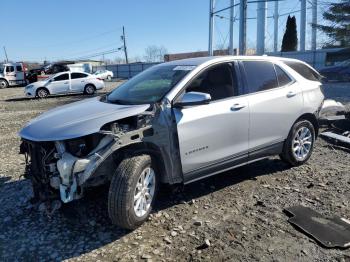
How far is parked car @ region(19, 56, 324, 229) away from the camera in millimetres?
3889

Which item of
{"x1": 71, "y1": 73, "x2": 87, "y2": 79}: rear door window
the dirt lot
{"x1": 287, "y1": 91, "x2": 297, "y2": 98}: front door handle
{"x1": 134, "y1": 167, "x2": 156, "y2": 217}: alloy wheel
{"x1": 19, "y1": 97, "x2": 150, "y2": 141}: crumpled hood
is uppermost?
{"x1": 71, "y1": 73, "x2": 87, "y2": 79}: rear door window

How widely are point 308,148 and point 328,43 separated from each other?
25.0 m

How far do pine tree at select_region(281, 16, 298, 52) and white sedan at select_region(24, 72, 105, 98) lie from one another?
2588 centimetres

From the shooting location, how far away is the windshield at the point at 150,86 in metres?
4.54

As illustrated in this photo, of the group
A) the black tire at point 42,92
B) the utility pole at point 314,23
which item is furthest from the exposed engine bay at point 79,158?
the utility pole at point 314,23

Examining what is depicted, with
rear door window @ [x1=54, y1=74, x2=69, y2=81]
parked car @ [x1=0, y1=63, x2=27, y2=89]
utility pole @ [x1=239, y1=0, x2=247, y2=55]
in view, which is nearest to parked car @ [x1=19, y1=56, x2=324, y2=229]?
utility pole @ [x1=239, y1=0, x2=247, y2=55]

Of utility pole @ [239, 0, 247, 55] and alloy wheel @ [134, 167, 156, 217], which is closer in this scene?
alloy wheel @ [134, 167, 156, 217]

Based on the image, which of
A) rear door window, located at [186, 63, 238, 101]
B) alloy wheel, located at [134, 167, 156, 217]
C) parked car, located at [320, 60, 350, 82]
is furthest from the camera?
parked car, located at [320, 60, 350, 82]

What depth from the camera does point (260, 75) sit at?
5.34 meters

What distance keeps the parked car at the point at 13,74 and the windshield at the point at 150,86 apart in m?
31.5

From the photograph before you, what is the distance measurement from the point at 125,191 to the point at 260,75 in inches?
104

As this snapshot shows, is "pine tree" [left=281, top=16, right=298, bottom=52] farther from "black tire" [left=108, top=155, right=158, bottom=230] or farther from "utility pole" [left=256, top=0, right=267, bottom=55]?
"black tire" [left=108, top=155, right=158, bottom=230]

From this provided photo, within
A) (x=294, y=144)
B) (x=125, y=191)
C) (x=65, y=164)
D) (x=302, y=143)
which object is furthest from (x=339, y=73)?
(x=65, y=164)

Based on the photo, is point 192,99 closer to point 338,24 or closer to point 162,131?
point 162,131
